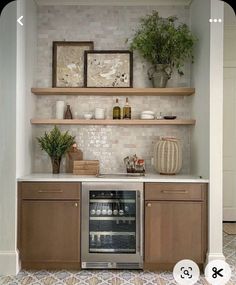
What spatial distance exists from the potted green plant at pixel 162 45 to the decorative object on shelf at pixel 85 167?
3.24ft

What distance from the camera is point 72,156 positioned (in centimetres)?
Answer: 326

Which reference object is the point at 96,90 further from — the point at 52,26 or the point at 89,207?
the point at 89,207

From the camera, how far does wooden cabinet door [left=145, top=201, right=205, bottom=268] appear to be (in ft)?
9.07

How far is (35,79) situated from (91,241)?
171 centimetres

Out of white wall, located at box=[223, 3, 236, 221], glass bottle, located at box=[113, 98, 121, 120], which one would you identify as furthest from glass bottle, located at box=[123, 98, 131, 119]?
white wall, located at box=[223, 3, 236, 221]

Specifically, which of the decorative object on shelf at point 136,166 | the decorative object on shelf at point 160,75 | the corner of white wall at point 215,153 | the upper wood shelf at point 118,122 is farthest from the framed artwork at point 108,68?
the corner of white wall at point 215,153

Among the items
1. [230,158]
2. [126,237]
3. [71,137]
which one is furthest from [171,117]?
[230,158]

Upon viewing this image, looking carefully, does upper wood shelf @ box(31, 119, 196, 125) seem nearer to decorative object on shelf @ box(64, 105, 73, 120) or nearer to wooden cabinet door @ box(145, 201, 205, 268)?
decorative object on shelf @ box(64, 105, 73, 120)

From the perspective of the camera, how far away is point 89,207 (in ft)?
9.20

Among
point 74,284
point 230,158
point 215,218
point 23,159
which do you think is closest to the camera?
point 74,284

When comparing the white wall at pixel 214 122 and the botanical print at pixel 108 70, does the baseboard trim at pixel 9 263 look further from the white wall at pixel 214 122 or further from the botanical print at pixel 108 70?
the botanical print at pixel 108 70

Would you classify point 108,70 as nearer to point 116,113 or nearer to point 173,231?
point 116,113

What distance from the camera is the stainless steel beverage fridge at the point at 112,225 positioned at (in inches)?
110

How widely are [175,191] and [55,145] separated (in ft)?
4.04
